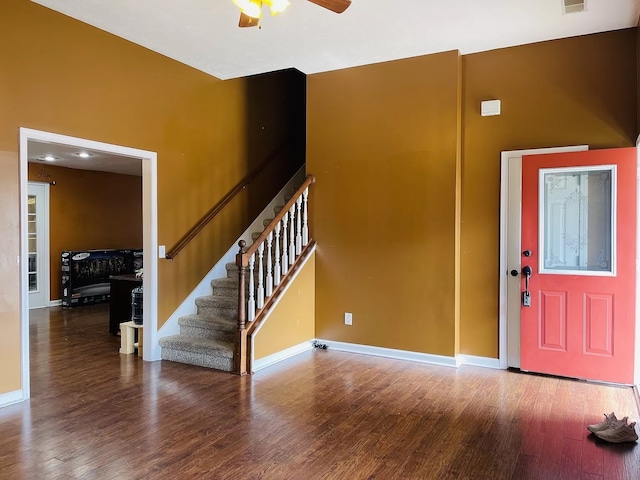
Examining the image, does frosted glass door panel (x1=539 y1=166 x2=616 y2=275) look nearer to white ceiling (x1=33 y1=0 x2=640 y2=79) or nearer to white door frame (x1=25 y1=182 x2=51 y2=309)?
white ceiling (x1=33 y1=0 x2=640 y2=79)

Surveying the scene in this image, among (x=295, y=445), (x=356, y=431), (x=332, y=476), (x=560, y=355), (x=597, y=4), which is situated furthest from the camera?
(x=560, y=355)

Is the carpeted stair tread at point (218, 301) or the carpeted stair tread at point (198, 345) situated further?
the carpeted stair tread at point (218, 301)

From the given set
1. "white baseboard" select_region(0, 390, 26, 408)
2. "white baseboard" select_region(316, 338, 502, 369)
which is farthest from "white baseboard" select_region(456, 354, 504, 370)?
"white baseboard" select_region(0, 390, 26, 408)

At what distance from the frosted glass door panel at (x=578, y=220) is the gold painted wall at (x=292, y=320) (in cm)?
243

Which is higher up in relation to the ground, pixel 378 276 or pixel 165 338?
pixel 378 276

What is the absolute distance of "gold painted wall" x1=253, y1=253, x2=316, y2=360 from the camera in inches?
179

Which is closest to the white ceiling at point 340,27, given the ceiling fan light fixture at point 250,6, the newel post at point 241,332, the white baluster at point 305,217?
the ceiling fan light fixture at point 250,6

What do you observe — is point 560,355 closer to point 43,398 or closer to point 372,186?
point 372,186

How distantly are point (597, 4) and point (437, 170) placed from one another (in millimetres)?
1831

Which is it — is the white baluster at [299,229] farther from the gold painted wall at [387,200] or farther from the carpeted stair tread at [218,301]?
the carpeted stair tread at [218,301]

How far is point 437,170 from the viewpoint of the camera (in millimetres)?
4617

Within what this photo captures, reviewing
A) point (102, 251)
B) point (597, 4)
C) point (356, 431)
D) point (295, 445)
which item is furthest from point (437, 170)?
point (102, 251)

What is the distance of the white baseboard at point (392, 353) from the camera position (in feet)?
15.0

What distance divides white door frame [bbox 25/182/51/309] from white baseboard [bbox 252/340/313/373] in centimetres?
545
